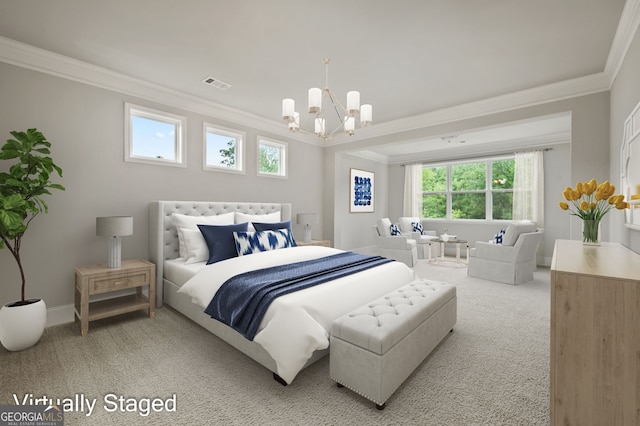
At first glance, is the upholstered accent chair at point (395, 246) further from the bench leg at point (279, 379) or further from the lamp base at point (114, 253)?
the lamp base at point (114, 253)

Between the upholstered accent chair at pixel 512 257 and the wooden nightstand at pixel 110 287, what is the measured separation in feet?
16.3

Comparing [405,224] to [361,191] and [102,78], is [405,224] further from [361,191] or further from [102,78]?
[102,78]

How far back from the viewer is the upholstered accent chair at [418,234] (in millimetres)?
6747

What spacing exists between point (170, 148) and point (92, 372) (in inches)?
110

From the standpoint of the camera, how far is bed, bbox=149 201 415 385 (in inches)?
74.3

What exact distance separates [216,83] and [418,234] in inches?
208

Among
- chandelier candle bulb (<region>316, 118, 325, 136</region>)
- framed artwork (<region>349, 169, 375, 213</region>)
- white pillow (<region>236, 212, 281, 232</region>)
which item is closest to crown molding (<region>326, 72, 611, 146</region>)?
framed artwork (<region>349, 169, 375, 213</region>)

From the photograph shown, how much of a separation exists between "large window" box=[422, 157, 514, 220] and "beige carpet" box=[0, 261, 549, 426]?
14.9 feet

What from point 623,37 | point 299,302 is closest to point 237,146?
point 299,302

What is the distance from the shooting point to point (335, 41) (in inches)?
105

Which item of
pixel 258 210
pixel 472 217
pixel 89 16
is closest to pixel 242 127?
pixel 258 210

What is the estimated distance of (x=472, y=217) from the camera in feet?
23.5

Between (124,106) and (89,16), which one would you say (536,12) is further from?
(124,106)

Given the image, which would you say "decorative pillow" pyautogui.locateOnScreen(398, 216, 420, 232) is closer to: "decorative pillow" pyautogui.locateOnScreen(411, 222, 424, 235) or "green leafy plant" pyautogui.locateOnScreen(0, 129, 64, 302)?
"decorative pillow" pyautogui.locateOnScreen(411, 222, 424, 235)
